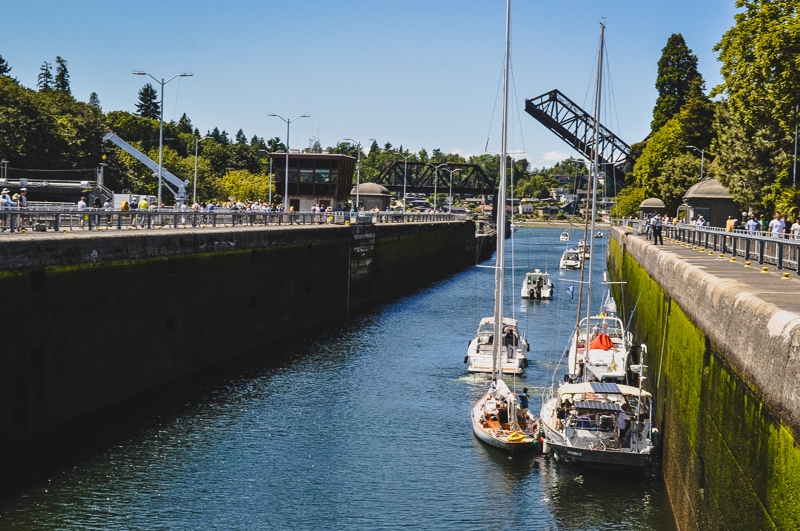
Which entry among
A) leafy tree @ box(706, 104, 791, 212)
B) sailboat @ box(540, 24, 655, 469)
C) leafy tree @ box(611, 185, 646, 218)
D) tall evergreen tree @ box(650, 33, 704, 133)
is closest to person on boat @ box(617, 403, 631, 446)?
sailboat @ box(540, 24, 655, 469)

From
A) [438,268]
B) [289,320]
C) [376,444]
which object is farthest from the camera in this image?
[438,268]

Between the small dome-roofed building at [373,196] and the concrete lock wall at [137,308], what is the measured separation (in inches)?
2019

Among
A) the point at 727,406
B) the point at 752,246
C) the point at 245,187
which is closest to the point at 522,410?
the point at 752,246

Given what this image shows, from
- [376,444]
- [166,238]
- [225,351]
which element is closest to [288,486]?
[376,444]

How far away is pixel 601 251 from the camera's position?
492ft

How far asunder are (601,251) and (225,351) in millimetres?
116555

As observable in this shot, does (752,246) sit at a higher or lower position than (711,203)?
lower

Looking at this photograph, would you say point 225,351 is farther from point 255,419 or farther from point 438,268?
point 438,268

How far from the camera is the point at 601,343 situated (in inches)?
1437

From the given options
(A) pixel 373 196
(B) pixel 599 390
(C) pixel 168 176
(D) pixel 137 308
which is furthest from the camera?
(A) pixel 373 196

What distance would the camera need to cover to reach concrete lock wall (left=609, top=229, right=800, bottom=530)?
1141 centimetres

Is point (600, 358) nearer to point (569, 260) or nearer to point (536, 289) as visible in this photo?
point (536, 289)

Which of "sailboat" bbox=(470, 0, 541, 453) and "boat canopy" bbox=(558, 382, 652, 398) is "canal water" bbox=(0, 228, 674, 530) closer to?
"sailboat" bbox=(470, 0, 541, 453)

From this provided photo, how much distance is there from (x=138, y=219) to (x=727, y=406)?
30.4 m
